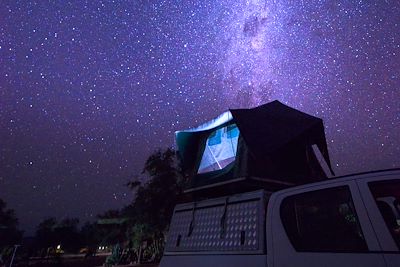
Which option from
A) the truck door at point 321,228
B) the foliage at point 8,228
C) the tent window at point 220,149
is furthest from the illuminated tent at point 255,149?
the foliage at point 8,228

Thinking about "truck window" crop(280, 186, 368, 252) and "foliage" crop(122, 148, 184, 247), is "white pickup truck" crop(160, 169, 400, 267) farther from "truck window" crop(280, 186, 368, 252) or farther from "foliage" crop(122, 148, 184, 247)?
"foliage" crop(122, 148, 184, 247)

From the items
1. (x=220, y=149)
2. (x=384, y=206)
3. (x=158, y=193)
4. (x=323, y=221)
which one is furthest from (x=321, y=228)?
(x=158, y=193)

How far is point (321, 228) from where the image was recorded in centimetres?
288

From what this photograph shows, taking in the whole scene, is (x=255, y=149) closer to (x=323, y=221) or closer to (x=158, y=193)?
(x=323, y=221)

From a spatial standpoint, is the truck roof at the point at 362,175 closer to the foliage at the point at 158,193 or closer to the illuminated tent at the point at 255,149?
the illuminated tent at the point at 255,149

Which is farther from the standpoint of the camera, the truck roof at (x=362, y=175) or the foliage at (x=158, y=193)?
the foliage at (x=158, y=193)

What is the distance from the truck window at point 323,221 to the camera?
105 inches

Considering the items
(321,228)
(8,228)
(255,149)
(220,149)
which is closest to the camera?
(321,228)

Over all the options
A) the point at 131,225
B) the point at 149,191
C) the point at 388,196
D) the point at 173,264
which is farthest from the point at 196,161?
the point at 131,225

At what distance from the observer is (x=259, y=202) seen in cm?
323

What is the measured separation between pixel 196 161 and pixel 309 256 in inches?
140

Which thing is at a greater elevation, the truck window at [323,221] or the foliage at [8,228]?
the foliage at [8,228]

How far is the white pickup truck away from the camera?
2.51 m

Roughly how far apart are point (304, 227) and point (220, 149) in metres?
3.05
